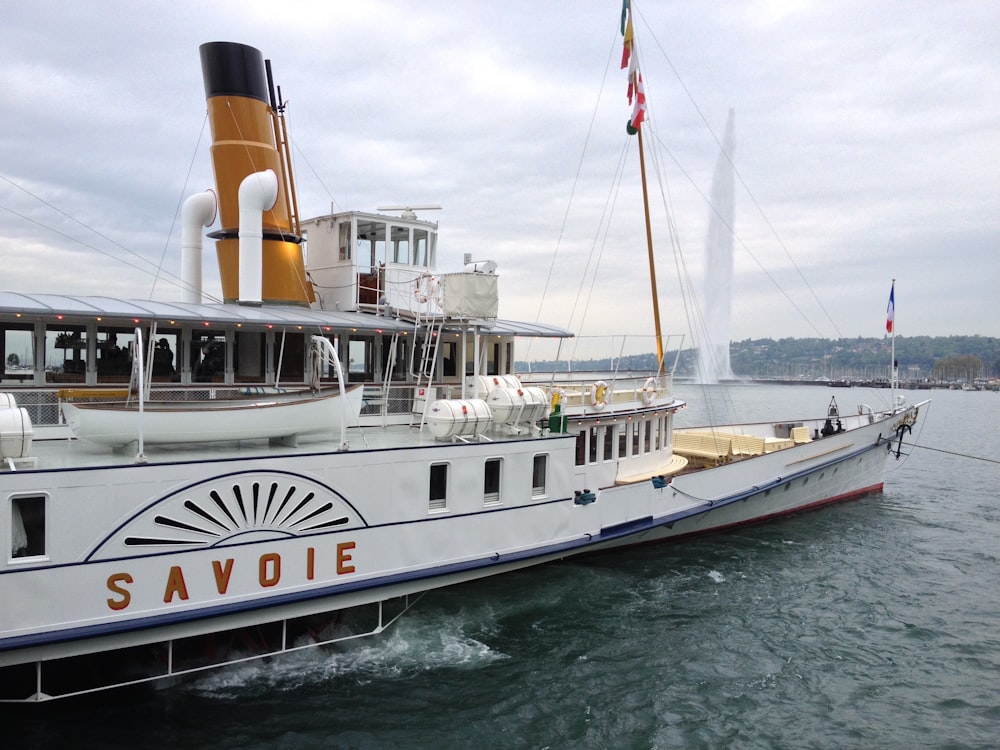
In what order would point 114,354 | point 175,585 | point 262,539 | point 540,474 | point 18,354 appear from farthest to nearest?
point 540,474, point 114,354, point 18,354, point 262,539, point 175,585

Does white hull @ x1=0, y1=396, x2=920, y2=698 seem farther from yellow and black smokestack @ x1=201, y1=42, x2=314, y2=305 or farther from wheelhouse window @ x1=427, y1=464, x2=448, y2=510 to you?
yellow and black smokestack @ x1=201, y1=42, x2=314, y2=305

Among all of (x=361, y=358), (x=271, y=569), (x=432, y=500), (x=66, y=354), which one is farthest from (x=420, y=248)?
(x=271, y=569)

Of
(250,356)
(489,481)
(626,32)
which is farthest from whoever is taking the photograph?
(626,32)

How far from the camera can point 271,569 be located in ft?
33.3

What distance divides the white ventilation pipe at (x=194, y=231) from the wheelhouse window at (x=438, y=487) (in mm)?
8110

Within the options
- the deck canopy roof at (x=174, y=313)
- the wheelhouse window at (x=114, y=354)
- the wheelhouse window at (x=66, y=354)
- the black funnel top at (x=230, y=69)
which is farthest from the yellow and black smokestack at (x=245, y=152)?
the wheelhouse window at (x=66, y=354)

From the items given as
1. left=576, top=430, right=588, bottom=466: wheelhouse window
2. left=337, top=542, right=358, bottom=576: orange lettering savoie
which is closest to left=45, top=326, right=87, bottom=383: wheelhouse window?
left=337, top=542, right=358, bottom=576: orange lettering savoie

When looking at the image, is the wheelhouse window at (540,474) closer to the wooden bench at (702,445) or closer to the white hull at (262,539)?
the white hull at (262,539)

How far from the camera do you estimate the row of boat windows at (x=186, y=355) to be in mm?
11812

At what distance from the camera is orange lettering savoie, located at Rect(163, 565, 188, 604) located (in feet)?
30.8

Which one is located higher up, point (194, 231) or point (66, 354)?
point (194, 231)

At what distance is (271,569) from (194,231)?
32.6 ft

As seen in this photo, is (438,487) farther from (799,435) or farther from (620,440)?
(799,435)

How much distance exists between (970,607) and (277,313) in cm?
1515
